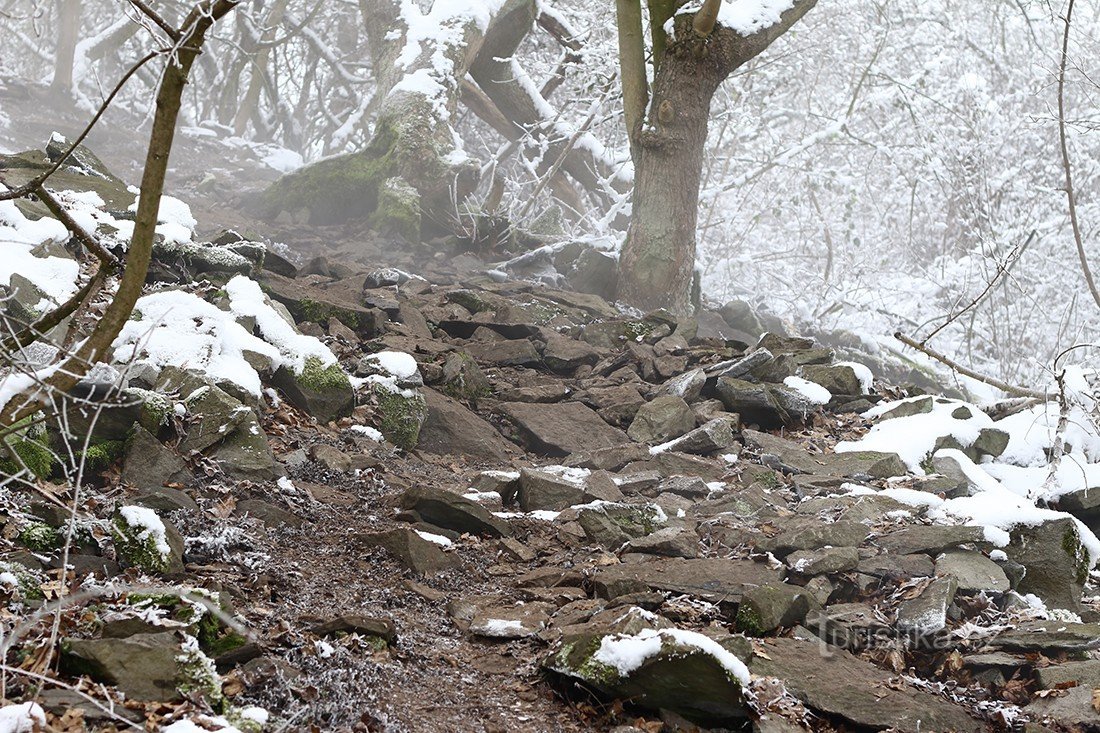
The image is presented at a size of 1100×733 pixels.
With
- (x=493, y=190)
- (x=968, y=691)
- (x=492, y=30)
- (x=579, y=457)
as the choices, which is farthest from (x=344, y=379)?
(x=492, y=30)

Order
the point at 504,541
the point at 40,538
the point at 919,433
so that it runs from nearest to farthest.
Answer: the point at 40,538 → the point at 504,541 → the point at 919,433

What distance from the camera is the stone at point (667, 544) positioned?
4.35 meters

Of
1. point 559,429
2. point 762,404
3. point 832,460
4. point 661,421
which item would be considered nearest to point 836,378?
point 762,404

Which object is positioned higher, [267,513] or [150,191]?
[150,191]

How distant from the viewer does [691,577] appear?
402 centimetres

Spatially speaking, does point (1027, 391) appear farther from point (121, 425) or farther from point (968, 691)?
point (121, 425)

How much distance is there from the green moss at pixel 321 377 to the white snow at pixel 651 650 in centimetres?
319

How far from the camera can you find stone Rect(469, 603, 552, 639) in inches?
142

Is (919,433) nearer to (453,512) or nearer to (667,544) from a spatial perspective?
(667,544)

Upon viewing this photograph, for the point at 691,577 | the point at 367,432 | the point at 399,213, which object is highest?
the point at 399,213

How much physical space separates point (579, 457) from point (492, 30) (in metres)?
9.02

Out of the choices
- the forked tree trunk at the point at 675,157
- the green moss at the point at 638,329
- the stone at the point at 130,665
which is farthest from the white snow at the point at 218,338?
the forked tree trunk at the point at 675,157

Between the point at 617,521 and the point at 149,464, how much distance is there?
7.40 ft

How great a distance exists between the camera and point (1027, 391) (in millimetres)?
5559
